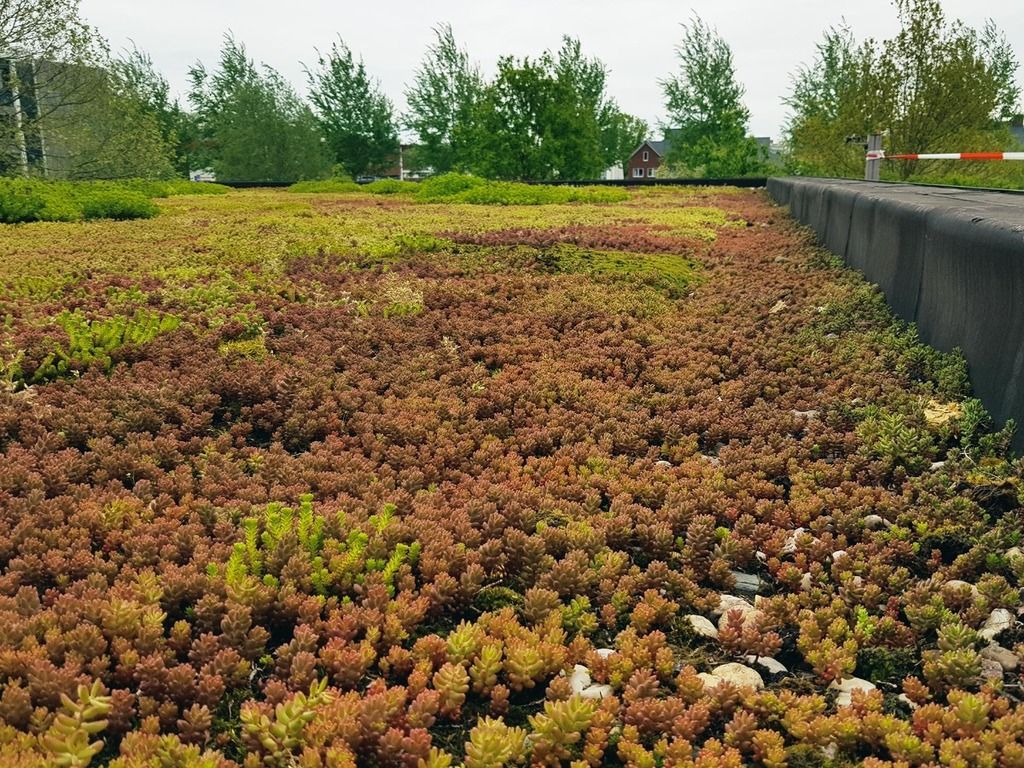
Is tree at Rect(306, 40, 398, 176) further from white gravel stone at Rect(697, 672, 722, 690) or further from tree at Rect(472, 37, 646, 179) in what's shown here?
white gravel stone at Rect(697, 672, 722, 690)

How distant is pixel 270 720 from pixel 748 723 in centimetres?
131

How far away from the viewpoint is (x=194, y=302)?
690cm

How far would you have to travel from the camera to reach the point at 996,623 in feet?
8.48

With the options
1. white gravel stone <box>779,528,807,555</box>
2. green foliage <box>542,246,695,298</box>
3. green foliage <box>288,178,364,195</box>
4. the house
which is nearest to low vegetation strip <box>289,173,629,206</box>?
green foliage <box>288,178,364,195</box>

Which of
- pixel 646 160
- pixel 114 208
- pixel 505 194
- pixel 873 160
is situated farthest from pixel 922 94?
pixel 646 160

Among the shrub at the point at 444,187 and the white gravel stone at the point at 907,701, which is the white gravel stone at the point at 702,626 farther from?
the shrub at the point at 444,187

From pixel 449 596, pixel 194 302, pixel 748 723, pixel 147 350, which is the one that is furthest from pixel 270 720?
pixel 194 302

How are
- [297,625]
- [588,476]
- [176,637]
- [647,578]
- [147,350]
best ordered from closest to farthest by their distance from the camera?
[176,637] → [297,625] → [647,578] → [588,476] → [147,350]

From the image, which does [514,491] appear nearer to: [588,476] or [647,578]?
[588,476]

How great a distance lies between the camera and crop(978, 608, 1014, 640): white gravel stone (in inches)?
99.8

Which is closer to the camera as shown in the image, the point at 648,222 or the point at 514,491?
the point at 514,491

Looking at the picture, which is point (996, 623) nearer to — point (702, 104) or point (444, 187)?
→ point (444, 187)

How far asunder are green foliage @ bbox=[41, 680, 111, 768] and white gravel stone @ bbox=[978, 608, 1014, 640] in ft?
8.74

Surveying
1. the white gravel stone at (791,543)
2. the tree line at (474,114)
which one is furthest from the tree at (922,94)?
the white gravel stone at (791,543)
